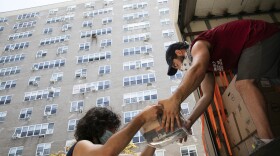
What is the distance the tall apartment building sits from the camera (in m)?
28.9

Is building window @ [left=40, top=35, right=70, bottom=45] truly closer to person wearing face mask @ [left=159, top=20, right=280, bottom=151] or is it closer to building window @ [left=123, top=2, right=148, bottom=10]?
→ building window @ [left=123, top=2, right=148, bottom=10]

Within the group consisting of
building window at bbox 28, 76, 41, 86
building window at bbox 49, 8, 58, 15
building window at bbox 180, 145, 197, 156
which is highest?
building window at bbox 49, 8, 58, 15

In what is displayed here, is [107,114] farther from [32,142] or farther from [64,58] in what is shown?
[64,58]

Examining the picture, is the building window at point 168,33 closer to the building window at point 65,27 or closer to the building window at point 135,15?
the building window at point 135,15

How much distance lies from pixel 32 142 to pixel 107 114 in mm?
28727

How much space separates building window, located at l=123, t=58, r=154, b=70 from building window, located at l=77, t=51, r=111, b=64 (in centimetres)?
313

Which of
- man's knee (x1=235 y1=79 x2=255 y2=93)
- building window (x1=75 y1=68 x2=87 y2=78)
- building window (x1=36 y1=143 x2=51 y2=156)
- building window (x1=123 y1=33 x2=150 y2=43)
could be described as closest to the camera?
man's knee (x1=235 y1=79 x2=255 y2=93)

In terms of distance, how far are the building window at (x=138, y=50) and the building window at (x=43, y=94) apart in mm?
9702

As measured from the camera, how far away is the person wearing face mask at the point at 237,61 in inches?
86.4

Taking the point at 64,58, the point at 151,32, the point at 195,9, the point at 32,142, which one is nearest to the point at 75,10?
the point at 64,58

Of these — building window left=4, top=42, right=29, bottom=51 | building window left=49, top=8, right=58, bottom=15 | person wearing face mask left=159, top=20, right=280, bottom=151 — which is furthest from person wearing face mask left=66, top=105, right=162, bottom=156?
building window left=49, top=8, right=58, bottom=15

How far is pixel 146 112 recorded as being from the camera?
6.66ft

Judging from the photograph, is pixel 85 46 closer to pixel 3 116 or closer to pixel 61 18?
pixel 61 18

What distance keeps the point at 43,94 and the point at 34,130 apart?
15.7 ft
